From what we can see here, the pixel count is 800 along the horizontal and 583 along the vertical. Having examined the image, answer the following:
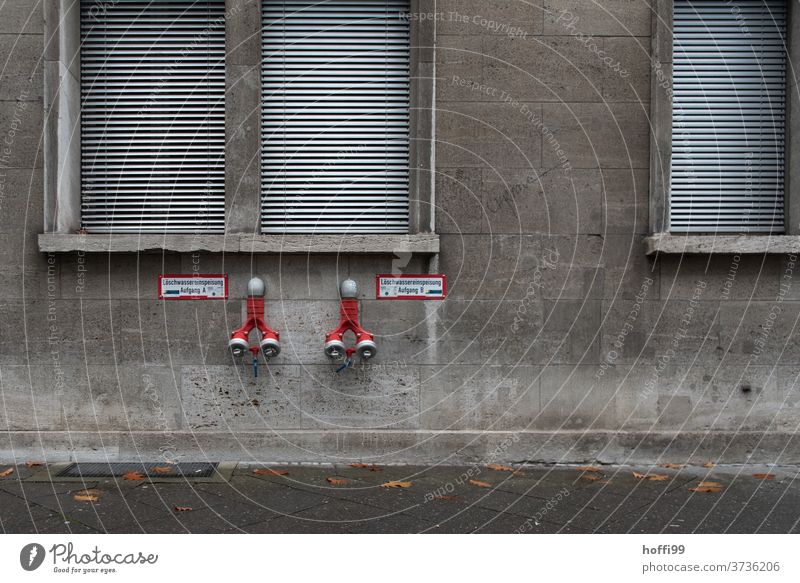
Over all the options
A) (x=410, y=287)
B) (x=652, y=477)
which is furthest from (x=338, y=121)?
(x=652, y=477)

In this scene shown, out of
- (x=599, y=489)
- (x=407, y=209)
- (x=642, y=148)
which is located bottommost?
(x=599, y=489)

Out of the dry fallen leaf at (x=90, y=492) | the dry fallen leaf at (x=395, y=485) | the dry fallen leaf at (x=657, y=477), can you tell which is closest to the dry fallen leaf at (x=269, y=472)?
the dry fallen leaf at (x=395, y=485)

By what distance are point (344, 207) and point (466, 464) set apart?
10.7 feet

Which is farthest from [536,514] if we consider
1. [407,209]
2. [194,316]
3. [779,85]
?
[779,85]

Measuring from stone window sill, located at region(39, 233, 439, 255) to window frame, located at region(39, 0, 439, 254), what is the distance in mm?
11

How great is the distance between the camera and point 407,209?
8.28 meters

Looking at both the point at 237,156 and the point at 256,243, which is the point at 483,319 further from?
the point at 237,156

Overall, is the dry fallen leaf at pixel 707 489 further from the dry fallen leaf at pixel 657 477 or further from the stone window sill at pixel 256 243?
the stone window sill at pixel 256 243

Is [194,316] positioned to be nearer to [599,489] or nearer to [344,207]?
[344,207]

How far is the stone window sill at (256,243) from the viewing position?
25.4ft

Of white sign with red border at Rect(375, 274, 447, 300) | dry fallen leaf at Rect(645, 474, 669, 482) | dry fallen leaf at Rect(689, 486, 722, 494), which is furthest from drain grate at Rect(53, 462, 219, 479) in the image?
dry fallen leaf at Rect(689, 486, 722, 494)

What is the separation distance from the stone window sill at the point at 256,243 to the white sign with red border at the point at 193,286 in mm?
307

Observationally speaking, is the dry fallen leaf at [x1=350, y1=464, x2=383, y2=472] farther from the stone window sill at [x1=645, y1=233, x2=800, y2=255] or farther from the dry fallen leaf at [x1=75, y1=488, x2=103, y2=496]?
the stone window sill at [x1=645, y1=233, x2=800, y2=255]

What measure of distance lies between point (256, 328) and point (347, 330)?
39.8 inches
